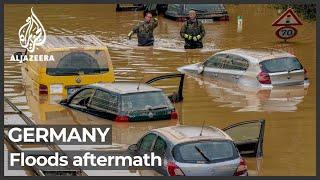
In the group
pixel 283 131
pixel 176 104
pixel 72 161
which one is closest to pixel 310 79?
pixel 176 104

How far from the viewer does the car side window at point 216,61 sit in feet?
75.0

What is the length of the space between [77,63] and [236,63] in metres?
4.39

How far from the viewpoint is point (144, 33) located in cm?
2919

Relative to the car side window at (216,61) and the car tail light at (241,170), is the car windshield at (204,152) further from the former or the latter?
the car side window at (216,61)

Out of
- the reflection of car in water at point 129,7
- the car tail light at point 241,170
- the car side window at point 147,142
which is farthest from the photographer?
the reflection of car in water at point 129,7

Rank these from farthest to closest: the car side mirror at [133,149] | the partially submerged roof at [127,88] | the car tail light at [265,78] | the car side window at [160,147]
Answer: the car tail light at [265,78] < the partially submerged roof at [127,88] < the car side mirror at [133,149] < the car side window at [160,147]

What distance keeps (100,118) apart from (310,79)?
7244 millimetres

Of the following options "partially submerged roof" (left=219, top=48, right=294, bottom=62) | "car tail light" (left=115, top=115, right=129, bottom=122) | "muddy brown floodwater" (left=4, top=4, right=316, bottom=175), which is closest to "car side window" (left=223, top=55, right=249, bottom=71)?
"partially submerged roof" (left=219, top=48, right=294, bottom=62)

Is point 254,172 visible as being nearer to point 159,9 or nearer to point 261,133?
point 261,133

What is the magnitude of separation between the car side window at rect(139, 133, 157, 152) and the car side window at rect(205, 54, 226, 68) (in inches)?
348

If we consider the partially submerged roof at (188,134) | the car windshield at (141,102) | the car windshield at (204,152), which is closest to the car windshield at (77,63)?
the car windshield at (141,102)

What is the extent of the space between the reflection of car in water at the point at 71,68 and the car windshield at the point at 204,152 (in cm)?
721

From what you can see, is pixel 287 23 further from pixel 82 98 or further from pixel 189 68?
pixel 82 98

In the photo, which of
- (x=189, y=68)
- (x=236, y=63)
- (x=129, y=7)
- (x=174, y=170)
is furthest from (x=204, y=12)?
(x=174, y=170)
